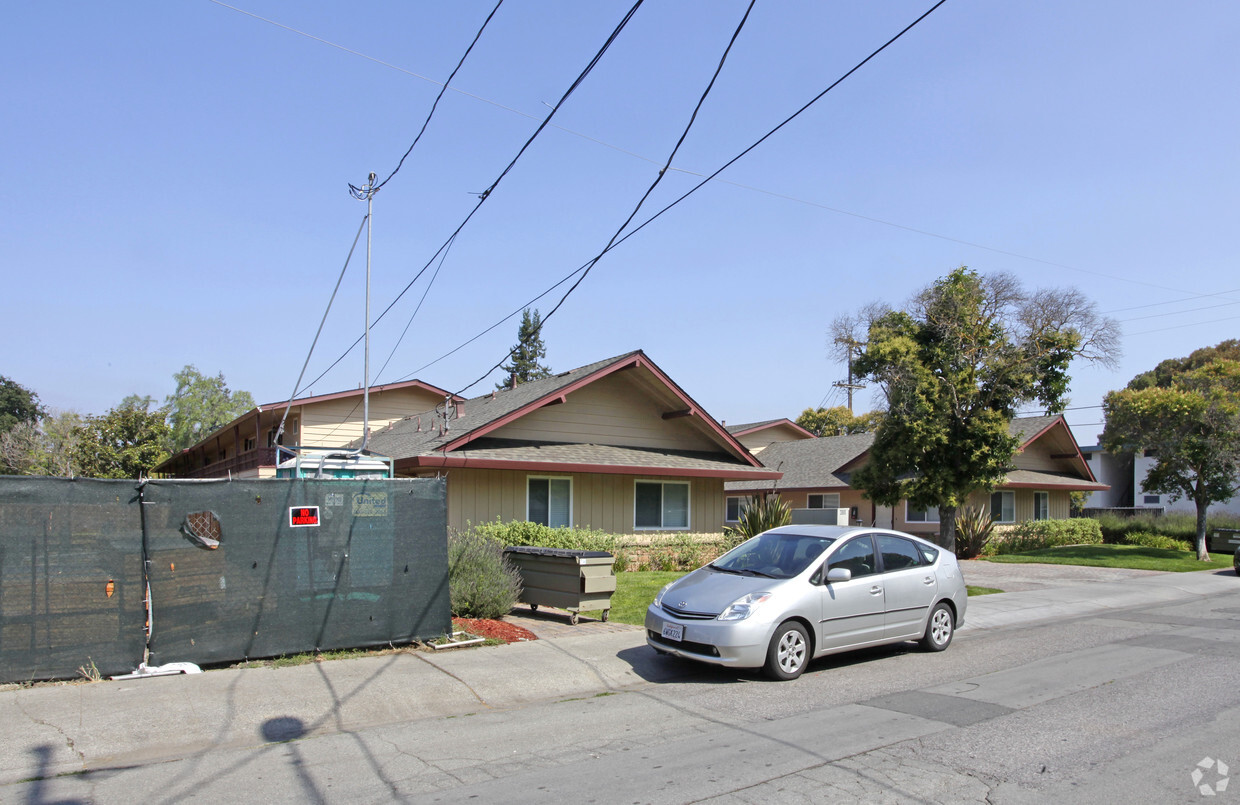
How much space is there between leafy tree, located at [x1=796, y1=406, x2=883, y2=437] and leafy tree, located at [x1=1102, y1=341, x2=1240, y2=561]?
3030cm

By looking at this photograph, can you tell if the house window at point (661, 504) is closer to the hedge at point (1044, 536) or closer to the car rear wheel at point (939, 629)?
the car rear wheel at point (939, 629)

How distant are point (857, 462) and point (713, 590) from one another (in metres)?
23.4

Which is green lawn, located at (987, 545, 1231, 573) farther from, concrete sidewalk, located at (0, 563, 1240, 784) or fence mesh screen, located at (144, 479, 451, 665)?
fence mesh screen, located at (144, 479, 451, 665)

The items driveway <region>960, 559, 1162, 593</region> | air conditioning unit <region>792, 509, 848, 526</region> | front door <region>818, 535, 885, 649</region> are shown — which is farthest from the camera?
driveway <region>960, 559, 1162, 593</region>

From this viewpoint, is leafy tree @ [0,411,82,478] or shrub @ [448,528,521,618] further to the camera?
leafy tree @ [0,411,82,478]

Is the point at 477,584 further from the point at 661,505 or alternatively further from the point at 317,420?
the point at 317,420

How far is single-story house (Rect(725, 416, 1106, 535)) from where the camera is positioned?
30.0 meters

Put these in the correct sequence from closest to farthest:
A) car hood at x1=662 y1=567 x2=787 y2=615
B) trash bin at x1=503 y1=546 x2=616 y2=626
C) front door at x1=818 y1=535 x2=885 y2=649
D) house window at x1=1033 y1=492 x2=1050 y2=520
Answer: car hood at x1=662 y1=567 x2=787 y2=615, front door at x1=818 y1=535 x2=885 y2=649, trash bin at x1=503 y1=546 x2=616 y2=626, house window at x1=1033 y1=492 x2=1050 y2=520

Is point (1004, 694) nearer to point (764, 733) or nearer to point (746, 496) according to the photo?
point (764, 733)

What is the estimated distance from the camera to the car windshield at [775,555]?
914 centimetres

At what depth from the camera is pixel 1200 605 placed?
15086mm

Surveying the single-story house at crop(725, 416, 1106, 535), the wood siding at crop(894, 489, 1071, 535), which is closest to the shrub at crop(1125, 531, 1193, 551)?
the single-story house at crop(725, 416, 1106, 535)

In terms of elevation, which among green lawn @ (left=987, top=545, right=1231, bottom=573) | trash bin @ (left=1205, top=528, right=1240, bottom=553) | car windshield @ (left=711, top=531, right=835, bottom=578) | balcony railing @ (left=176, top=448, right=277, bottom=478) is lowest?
green lawn @ (left=987, top=545, right=1231, bottom=573)

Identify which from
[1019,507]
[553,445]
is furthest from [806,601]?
[1019,507]
